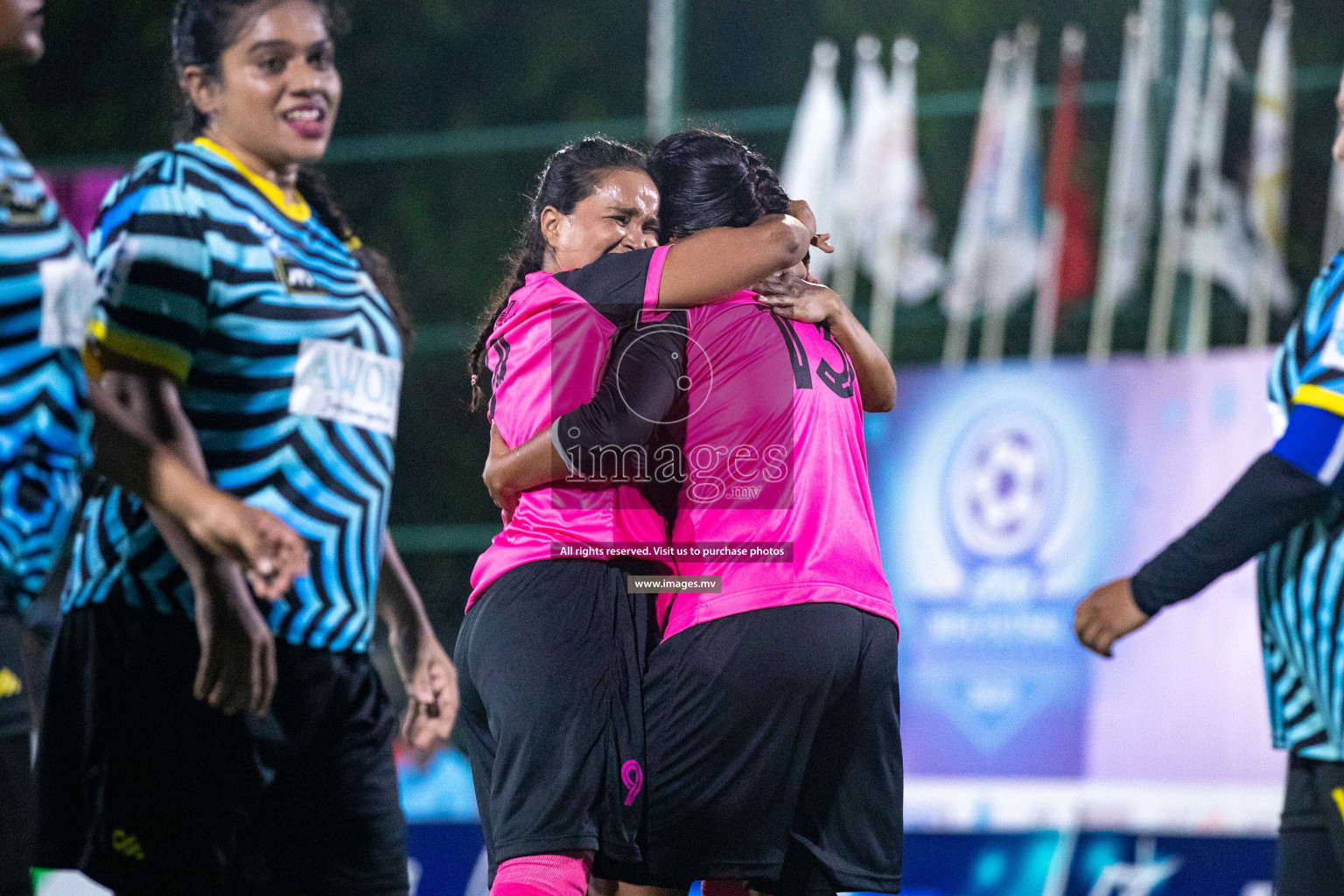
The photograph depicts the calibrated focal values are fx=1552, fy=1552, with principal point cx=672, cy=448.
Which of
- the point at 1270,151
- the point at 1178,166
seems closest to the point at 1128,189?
the point at 1178,166

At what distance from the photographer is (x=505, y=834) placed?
2.31 meters

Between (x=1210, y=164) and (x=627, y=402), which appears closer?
(x=627, y=402)

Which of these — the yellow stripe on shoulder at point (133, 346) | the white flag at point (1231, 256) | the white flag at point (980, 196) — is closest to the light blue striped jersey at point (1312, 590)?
the yellow stripe on shoulder at point (133, 346)

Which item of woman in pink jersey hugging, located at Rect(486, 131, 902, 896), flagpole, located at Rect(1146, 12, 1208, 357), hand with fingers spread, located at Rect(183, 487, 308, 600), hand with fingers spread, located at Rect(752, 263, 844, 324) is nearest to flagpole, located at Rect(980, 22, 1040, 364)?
flagpole, located at Rect(1146, 12, 1208, 357)

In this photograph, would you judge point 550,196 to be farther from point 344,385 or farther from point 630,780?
point 630,780

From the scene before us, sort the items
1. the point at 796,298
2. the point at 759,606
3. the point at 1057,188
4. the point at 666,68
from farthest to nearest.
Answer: the point at 1057,188
the point at 666,68
the point at 796,298
the point at 759,606

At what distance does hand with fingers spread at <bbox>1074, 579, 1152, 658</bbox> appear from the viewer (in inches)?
107

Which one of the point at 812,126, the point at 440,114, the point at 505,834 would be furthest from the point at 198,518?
the point at 440,114

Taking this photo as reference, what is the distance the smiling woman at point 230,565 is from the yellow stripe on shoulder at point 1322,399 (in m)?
A: 1.54

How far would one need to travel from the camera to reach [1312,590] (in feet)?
8.19

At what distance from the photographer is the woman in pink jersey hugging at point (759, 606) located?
2324 mm

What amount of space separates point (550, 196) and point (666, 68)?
473 centimetres

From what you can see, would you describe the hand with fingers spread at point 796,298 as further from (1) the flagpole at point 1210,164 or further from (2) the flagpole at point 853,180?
(2) the flagpole at point 853,180

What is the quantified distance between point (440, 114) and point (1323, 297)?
36.1ft
